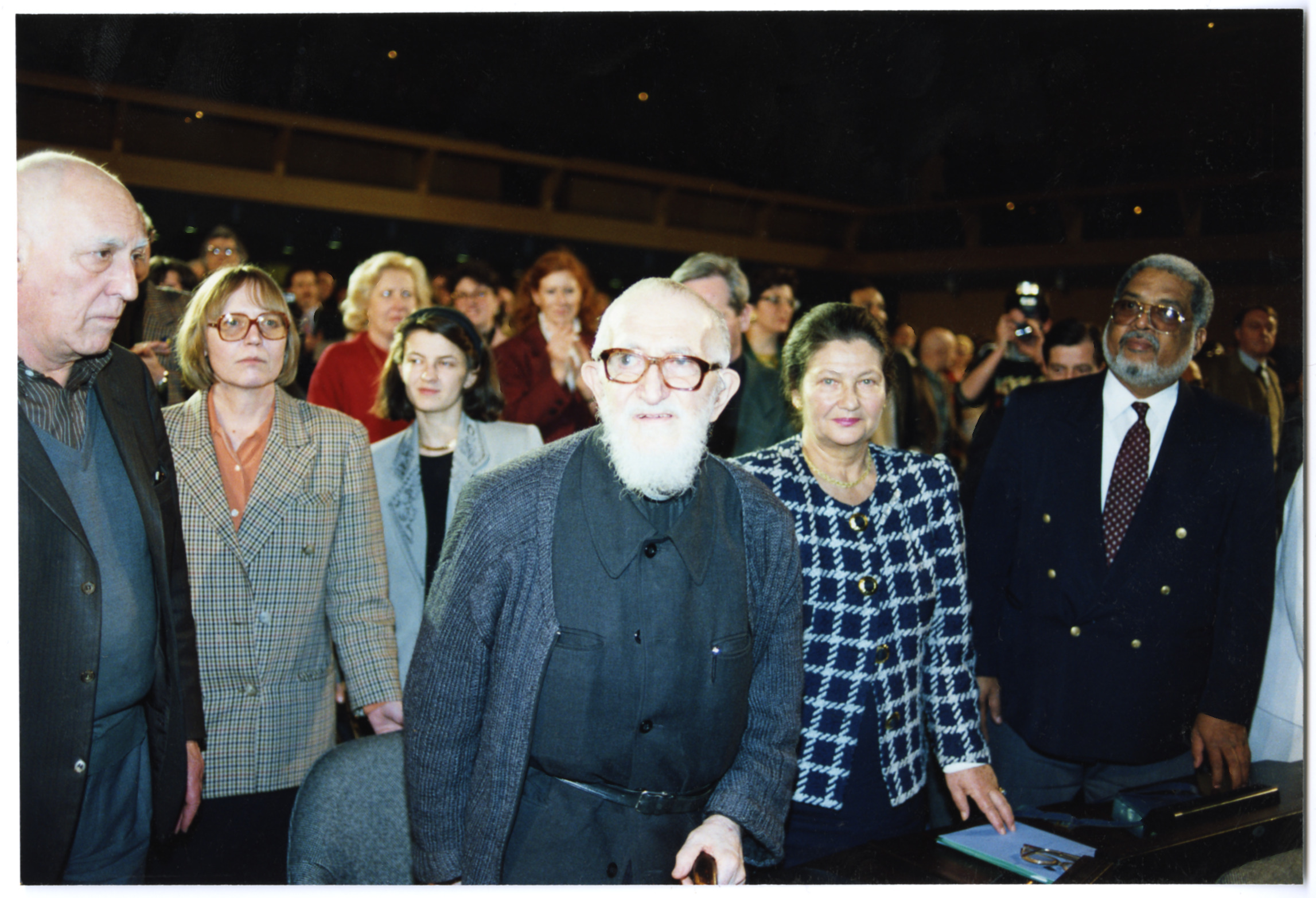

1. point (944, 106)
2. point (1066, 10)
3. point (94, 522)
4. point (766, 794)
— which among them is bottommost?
point (766, 794)

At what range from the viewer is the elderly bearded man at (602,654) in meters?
1.58

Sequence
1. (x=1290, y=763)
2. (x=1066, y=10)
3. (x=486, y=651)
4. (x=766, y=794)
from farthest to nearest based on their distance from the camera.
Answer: (x=1066, y=10) → (x=1290, y=763) → (x=766, y=794) → (x=486, y=651)

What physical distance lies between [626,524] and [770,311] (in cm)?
206

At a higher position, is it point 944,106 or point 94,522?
point 944,106

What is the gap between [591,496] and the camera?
5.40ft

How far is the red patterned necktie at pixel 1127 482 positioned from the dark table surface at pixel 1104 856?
0.69 metres

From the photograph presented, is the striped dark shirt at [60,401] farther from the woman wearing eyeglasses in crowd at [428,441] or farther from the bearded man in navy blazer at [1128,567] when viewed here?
the bearded man in navy blazer at [1128,567]

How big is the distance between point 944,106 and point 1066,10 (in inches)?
13.6

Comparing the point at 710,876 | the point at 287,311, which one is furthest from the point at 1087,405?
the point at 287,311

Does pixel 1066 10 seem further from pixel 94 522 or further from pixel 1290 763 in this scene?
pixel 94 522

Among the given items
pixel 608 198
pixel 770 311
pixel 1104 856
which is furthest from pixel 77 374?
pixel 770 311

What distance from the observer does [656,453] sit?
5.35ft

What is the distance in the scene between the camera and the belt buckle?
1606 millimetres

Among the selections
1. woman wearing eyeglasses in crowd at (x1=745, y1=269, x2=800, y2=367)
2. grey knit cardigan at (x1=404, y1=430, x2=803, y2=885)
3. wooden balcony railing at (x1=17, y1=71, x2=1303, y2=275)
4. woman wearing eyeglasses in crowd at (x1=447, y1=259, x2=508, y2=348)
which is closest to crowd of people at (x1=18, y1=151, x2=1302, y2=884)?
grey knit cardigan at (x1=404, y1=430, x2=803, y2=885)
